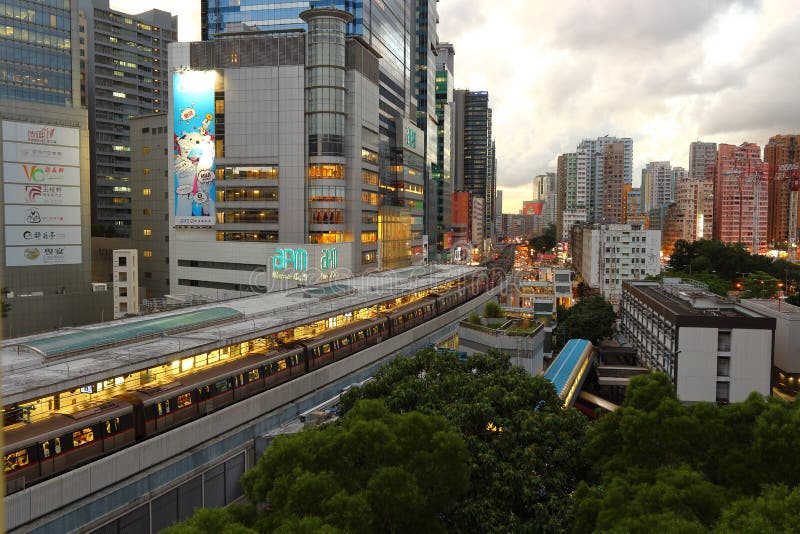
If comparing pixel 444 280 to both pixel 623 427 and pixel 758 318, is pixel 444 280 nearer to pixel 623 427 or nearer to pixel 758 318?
pixel 758 318

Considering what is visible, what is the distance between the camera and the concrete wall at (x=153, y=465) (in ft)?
57.0

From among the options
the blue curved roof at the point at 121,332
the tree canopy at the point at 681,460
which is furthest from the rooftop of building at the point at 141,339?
the tree canopy at the point at 681,460

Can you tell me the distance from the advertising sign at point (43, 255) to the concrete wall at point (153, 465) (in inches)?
1546

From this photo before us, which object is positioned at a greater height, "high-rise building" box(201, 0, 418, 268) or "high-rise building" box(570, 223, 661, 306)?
"high-rise building" box(201, 0, 418, 268)

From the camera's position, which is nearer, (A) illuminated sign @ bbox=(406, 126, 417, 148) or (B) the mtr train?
(B) the mtr train

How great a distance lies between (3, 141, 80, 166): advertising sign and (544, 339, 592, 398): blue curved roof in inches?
1971

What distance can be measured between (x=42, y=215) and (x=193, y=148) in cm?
1726

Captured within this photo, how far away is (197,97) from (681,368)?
56.5m

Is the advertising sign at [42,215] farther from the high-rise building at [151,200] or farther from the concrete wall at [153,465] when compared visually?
the concrete wall at [153,465]

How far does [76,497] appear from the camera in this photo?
18.4m

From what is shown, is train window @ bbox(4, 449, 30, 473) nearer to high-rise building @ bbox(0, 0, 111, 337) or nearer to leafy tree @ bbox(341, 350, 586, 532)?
leafy tree @ bbox(341, 350, 586, 532)

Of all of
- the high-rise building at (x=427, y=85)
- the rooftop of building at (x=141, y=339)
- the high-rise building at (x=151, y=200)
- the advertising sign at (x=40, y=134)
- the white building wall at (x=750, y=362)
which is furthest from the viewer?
the high-rise building at (x=427, y=85)

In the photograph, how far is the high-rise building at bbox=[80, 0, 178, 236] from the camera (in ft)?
344

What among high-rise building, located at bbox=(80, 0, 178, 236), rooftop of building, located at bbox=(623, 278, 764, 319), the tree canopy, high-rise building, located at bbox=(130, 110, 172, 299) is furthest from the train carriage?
high-rise building, located at bbox=(80, 0, 178, 236)
